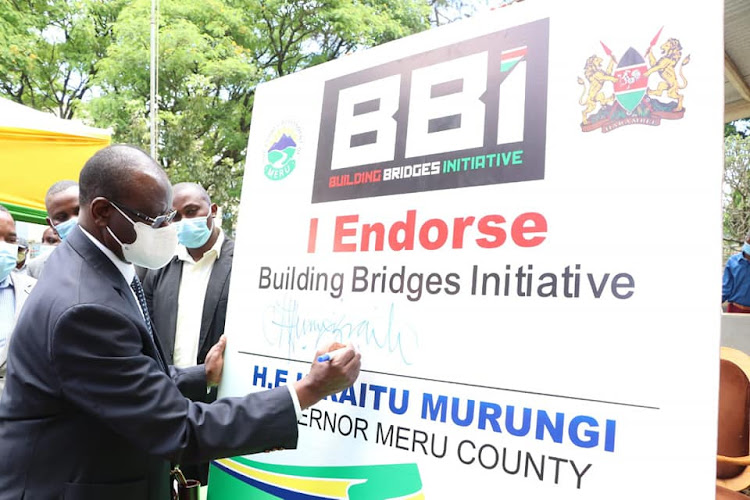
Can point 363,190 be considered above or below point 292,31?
below

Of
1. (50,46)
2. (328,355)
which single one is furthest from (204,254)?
(50,46)

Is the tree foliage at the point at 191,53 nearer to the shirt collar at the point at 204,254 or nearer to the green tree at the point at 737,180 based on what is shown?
the green tree at the point at 737,180

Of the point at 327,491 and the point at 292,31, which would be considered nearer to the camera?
the point at 327,491

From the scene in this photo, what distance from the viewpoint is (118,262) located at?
166 cm

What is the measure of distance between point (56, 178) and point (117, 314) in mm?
4371

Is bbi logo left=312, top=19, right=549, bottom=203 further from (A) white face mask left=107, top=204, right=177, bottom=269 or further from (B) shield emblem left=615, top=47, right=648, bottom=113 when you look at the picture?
(A) white face mask left=107, top=204, right=177, bottom=269

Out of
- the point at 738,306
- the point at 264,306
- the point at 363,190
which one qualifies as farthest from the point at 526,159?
the point at 738,306

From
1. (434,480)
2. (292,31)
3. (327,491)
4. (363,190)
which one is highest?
(292,31)

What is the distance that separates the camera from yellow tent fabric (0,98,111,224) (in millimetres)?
4930

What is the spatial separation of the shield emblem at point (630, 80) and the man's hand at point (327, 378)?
36.3 inches

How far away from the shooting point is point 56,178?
17.0 ft

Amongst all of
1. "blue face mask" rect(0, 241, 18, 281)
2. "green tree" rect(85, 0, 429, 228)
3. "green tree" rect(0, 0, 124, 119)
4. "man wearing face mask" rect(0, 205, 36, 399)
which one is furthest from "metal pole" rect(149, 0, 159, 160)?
"blue face mask" rect(0, 241, 18, 281)

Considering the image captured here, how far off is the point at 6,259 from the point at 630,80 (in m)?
3.29

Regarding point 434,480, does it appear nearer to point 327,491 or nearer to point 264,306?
point 327,491
